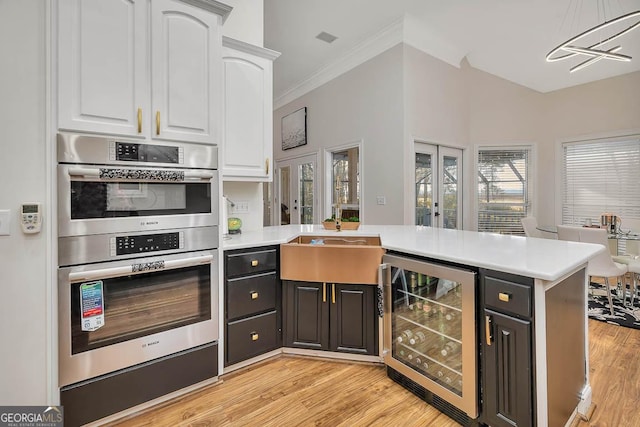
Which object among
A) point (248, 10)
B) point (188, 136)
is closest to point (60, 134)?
point (188, 136)

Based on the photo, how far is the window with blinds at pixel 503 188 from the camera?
5.24 m

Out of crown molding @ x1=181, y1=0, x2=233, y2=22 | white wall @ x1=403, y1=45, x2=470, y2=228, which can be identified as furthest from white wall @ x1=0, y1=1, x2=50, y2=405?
white wall @ x1=403, y1=45, x2=470, y2=228

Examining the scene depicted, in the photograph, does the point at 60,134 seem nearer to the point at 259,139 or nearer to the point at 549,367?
the point at 259,139

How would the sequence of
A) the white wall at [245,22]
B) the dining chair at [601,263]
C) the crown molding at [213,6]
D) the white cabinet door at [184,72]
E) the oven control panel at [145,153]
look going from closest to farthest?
the oven control panel at [145,153] → the white cabinet door at [184,72] → the crown molding at [213,6] → the white wall at [245,22] → the dining chair at [601,263]

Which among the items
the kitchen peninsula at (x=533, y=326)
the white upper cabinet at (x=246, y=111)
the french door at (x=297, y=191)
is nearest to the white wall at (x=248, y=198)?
the white upper cabinet at (x=246, y=111)

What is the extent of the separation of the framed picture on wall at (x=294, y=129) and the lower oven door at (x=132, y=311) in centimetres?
438

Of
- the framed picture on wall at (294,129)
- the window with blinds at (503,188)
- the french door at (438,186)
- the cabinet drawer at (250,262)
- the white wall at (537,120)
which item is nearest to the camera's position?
the cabinet drawer at (250,262)

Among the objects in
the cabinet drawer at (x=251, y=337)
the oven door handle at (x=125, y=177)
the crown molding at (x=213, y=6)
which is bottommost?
the cabinet drawer at (x=251, y=337)

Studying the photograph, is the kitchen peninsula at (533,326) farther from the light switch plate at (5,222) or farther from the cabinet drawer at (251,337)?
the light switch plate at (5,222)

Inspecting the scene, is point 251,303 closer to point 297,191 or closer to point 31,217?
point 31,217

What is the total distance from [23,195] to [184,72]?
107 cm

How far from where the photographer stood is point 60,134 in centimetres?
152

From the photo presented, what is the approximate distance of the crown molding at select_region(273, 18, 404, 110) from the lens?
4074 mm

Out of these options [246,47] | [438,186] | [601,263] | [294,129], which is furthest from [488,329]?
[294,129]
